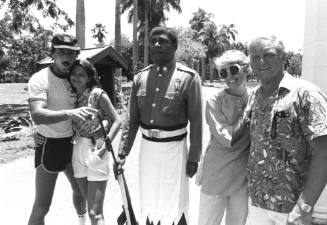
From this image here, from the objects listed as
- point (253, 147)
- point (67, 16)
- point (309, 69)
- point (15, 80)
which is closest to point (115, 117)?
point (253, 147)

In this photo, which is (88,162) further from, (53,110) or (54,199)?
(54,199)

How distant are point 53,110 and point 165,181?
41.5 inches

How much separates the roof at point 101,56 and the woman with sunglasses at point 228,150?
5.37 m

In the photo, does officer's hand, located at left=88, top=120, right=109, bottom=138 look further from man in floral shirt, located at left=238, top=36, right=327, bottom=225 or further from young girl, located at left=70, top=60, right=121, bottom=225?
man in floral shirt, located at left=238, top=36, right=327, bottom=225

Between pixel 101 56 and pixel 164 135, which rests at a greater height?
pixel 101 56

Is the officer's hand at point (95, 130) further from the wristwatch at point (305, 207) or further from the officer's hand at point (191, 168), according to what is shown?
the wristwatch at point (305, 207)

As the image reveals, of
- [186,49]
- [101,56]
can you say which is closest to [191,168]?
[101,56]

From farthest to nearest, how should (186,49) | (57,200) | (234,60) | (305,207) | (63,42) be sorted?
1. (186,49)
2. (57,200)
3. (63,42)
4. (234,60)
5. (305,207)

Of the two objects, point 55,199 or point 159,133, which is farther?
point 55,199

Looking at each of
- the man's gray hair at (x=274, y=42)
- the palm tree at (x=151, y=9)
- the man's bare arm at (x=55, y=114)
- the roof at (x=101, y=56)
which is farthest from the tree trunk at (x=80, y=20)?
the palm tree at (x=151, y=9)

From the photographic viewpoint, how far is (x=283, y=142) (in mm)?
2064

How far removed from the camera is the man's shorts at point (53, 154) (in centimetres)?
298

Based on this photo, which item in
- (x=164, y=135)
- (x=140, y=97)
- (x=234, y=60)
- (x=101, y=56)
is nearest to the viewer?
(x=234, y=60)

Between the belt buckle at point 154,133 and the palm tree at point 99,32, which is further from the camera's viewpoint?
the palm tree at point 99,32
